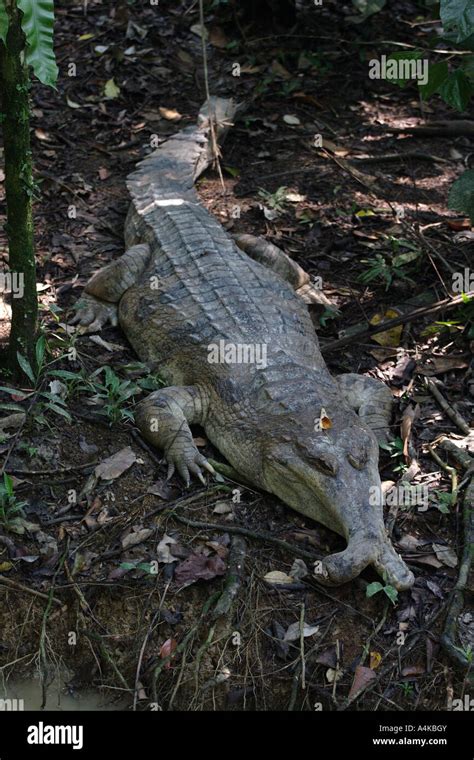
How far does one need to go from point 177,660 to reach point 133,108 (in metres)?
6.12

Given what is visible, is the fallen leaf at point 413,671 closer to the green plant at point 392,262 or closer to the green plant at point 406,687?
the green plant at point 406,687

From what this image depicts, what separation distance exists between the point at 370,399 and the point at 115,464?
65.9 inches

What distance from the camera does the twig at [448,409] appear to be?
5.09 metres

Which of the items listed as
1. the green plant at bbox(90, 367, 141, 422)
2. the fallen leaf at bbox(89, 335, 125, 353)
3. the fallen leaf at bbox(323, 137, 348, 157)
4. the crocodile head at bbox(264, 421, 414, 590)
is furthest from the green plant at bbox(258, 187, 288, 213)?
the crocodile head at bbox(264, 421, 414, 590)

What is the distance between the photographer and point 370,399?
530 cm

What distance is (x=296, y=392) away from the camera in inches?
192

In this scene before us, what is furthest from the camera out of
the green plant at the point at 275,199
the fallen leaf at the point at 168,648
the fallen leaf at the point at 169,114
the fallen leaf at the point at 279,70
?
the fallen leaf at the point at 279,70

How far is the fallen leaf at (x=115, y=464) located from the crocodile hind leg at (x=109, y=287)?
1.43 meters

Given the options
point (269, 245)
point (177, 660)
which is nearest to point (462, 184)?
point (269, 245)

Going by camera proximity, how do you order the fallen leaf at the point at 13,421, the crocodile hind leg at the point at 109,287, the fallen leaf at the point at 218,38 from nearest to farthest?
the fallen leaf at the point at 13,421, the crocodile hind leg at the point at 109,287, the fallen leaf at the point at 218,38

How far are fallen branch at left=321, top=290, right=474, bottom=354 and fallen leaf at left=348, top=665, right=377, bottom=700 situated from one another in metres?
2.40

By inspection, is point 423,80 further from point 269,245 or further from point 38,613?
point 38,613

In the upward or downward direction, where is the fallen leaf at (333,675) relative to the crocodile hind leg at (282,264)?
downward

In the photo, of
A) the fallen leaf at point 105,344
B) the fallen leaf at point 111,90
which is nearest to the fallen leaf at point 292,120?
the fallen leaf at point 111,90
